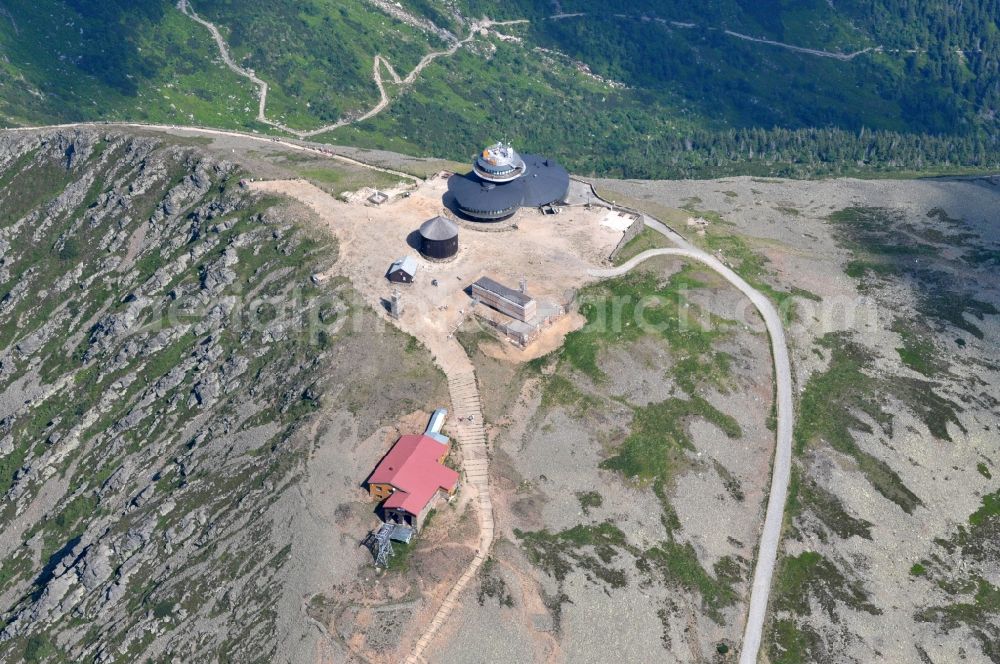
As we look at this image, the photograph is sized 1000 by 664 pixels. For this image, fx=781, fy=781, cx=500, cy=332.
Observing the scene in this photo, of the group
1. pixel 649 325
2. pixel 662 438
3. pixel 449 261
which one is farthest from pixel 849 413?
pixel 449 261

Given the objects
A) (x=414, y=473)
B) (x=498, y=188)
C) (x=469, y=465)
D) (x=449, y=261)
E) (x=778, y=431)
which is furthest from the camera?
(x=498, y=188)

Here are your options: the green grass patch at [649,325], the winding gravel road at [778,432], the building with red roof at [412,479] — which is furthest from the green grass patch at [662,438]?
the building with red roof at [412,479]

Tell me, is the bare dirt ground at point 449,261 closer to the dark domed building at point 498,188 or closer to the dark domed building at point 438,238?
the dark domed building at point 438,238

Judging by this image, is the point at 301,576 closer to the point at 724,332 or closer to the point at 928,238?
the point at 724,332

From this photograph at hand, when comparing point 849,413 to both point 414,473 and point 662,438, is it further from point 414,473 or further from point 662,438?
point 414,473

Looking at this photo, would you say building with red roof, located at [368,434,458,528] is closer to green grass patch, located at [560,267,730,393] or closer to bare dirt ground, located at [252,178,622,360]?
bare dirt ground, located at [252,178,622,360]

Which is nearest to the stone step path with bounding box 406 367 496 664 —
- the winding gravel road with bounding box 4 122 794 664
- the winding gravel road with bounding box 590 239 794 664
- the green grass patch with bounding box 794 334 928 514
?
the winding gravel road with bounding box 4 122 794 664

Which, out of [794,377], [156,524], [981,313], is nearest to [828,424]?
[794,377]
